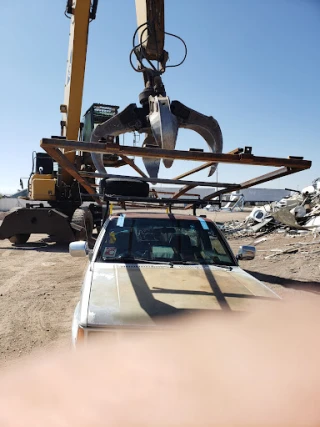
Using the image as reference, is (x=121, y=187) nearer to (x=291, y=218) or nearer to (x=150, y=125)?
(x=150, y=125)

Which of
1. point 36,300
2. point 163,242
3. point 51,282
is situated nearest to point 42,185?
point 51,282

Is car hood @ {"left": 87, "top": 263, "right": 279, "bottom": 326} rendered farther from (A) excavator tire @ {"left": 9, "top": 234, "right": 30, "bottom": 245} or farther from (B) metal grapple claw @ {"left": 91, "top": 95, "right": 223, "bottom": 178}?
(A) excavator tire @ {"left": 9, "top": 234, "right": 30, "bottom": 245}

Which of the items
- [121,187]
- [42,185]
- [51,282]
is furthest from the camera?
[42,185]

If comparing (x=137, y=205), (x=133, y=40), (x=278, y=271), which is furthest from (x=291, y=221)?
(x=133, y=40)

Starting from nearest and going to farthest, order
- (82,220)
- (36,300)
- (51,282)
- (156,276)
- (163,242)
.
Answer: (156,276) < (163,242) < (36,300) < (51,282) < (82,220)

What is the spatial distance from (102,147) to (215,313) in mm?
1809

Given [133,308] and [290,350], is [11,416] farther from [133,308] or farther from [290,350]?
[290,350]

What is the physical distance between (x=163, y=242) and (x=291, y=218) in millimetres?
9890

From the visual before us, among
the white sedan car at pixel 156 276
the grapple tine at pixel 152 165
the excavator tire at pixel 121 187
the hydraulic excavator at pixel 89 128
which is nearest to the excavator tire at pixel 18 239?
the hydraulic excavator at pixel 89 128

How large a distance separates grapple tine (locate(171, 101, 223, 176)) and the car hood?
71.5 inches

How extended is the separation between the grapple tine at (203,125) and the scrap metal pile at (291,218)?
7.45 m

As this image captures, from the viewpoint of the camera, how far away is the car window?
408 centimetres

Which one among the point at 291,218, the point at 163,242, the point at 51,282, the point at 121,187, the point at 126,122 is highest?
the point at 126,122

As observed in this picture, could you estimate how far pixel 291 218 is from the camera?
13117mm
